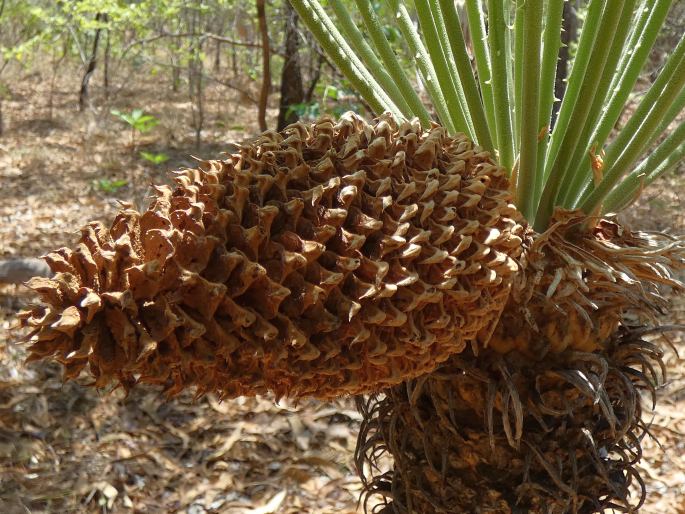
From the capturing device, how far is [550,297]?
41.9 inches

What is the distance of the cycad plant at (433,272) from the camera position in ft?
2.70

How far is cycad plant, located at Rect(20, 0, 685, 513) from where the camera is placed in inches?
32.4

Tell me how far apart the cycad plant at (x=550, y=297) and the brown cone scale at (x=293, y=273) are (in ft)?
0.44

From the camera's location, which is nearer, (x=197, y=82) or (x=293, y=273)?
(x=293, y=273)

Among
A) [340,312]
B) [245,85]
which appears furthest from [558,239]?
[245,85]

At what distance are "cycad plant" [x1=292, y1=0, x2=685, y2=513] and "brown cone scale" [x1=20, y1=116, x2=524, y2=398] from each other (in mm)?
136

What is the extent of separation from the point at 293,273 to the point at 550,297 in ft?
1.48

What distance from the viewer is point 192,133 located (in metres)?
8.45

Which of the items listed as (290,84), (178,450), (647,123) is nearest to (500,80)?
(647,123)

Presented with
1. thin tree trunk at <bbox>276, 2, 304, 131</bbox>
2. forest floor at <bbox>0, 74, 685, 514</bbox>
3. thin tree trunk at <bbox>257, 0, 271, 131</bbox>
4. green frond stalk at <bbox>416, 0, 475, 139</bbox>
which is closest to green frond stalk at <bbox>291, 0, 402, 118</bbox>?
green frond stalk at <bbox>416, 0, 475, 139</bbox>

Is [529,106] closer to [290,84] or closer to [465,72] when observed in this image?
[465,72]

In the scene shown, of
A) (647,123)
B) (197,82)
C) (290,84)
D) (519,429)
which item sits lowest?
(197,82)

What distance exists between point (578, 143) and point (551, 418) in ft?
1.59

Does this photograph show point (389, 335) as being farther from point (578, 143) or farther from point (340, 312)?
point (578, 143)
